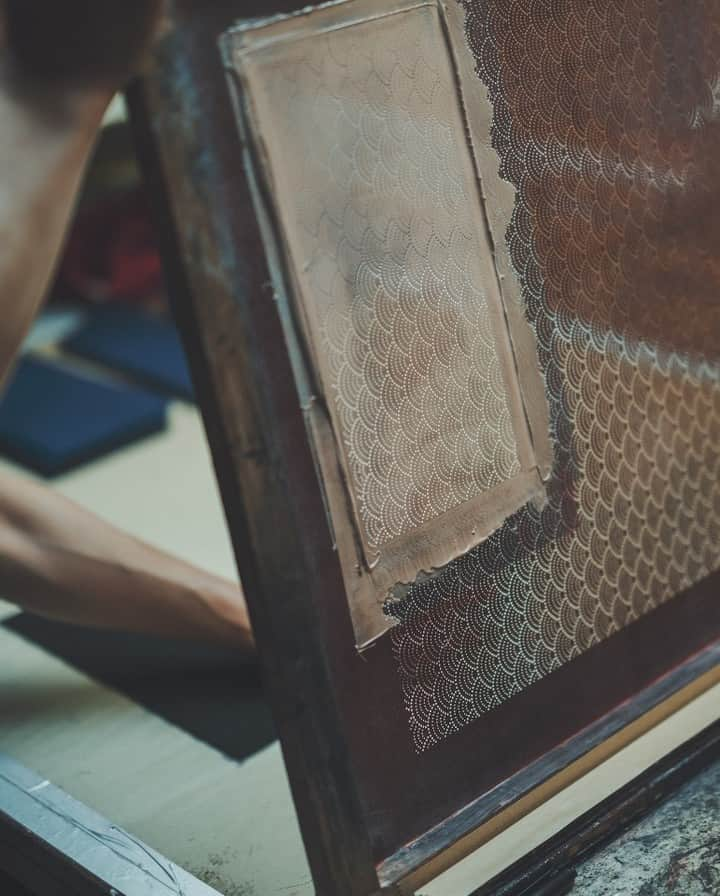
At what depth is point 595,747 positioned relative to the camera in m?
0.94

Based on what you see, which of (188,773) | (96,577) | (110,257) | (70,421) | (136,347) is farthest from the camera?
(110,257)

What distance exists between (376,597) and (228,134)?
28cm

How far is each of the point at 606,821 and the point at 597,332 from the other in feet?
1.06

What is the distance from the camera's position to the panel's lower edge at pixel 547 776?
87 centimetres

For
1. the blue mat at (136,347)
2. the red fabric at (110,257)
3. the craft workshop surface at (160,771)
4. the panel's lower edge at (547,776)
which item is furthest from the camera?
the red fabric at (110,257)

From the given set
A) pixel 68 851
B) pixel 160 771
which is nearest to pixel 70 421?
pixel 160 771

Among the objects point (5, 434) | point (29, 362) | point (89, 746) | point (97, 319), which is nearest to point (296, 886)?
point (89, 746)

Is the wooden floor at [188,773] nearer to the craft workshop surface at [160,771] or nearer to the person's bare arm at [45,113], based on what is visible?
the craft workshop surface at [160,771]

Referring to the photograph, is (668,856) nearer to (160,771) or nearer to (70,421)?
(160,771)

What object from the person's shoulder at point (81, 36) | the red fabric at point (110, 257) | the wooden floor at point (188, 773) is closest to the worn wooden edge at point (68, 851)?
the wooden floor at point (188, 773)

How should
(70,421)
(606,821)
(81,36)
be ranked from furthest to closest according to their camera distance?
(70,421)
(606,821)
(81,36)

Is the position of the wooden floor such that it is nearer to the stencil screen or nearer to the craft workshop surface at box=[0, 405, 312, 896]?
the craft workshop surface at box=[0, 405, 312, 896]

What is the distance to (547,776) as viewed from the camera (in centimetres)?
92

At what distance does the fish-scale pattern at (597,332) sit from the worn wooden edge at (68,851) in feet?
0.76
